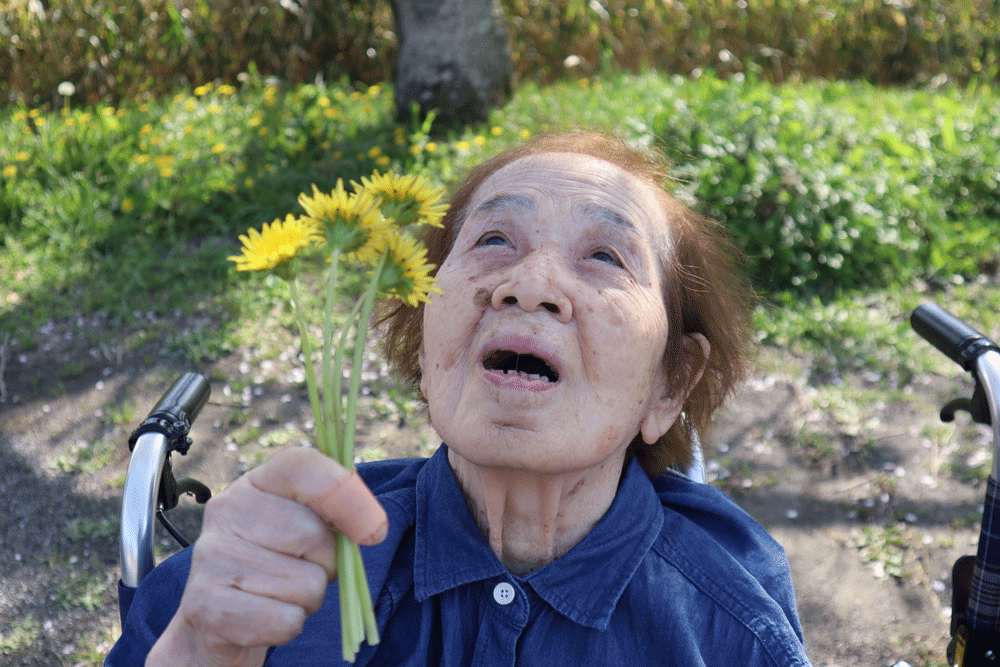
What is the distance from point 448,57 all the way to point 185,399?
14.6 feet

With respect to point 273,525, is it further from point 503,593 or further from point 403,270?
point 503,593

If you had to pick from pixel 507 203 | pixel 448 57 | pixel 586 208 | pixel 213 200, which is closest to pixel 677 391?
pixel 586 208

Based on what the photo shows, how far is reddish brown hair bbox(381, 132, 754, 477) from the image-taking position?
1916 millimetres

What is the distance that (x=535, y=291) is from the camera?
5.06 feet

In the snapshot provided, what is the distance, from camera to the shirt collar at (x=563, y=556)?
163 centimetres

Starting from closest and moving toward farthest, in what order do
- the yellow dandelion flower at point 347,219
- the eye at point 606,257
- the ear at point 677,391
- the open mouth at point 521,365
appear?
the yellow dandelion flower at point 347,219 → the open mouth at point 521,365 → the eye at point 606,257 → the ear at point 677,391

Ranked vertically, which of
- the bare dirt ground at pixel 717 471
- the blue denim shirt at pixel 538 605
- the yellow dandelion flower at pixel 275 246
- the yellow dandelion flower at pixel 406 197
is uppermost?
the yellow dandelion flower at pixel 275 246

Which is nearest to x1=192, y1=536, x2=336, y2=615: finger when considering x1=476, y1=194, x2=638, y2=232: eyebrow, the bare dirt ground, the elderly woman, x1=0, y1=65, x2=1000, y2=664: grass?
the elderly woman

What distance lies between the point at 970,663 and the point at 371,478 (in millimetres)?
1552

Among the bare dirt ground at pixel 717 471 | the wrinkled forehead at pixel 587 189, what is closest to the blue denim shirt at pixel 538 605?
the wrinkled forehead at pixel 587 189

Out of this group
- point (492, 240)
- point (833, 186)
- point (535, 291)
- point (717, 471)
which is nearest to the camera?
point (535, 291)

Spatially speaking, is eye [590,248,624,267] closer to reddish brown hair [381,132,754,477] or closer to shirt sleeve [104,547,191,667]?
reddish brown hair [381,132,754,477]

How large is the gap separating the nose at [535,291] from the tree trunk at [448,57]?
457 centimetres

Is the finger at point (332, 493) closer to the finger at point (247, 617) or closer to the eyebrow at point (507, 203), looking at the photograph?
the finger at point (247, 617)
